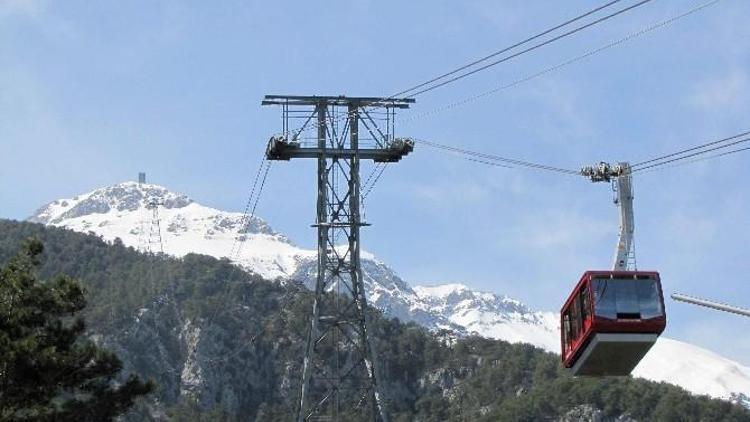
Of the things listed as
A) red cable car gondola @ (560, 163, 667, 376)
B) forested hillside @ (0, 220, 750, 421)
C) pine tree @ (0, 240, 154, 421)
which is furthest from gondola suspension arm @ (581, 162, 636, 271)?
forested hillside @ (0, 220, 750, 421)

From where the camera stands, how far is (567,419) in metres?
165

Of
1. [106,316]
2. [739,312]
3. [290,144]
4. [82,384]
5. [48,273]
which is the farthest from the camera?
[48,273]

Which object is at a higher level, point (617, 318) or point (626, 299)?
point (626, 299)

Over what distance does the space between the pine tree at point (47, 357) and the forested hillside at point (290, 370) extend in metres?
124

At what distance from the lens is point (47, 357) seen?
37594mm

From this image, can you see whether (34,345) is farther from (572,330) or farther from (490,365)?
(490,365)

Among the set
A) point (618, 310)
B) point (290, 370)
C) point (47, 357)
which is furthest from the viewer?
point (290, 370)

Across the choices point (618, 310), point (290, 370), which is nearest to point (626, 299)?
point (618, 310)

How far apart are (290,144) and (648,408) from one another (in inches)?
5151

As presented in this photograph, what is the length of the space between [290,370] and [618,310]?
153 m

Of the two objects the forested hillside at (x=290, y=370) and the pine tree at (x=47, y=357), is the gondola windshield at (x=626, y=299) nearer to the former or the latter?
the pine tree at (x=47, y=357)

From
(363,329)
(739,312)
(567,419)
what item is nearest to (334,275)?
(363,329)

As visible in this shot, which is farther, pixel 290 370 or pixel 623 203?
pixel 290 370

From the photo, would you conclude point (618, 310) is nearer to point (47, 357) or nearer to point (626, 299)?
point (626, 299)
